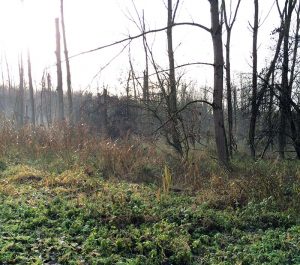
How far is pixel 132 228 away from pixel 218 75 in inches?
209

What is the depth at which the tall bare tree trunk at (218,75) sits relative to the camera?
30.6 feet

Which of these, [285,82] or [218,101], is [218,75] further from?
[285,82]

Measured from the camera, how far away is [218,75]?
377 inches

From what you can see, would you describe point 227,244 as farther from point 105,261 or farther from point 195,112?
point 195,112

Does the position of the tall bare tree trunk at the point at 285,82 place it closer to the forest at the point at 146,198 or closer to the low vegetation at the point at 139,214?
the forest at the point at 146,198

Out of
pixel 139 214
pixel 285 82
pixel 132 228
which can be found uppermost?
pixel 285 82

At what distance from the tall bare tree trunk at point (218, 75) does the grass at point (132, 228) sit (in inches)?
93.1

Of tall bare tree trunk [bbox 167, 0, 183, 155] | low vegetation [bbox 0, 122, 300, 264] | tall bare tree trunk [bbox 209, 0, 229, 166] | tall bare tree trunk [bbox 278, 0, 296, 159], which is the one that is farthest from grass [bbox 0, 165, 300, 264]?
tall bare tree trunk [bbox 278, 0, 296, 159]

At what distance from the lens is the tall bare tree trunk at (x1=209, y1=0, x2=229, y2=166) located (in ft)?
30.6

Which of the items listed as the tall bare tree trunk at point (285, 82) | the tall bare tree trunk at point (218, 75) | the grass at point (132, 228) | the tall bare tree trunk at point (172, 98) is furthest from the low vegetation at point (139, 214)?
the tall bare tree trunk at point (285, 82)

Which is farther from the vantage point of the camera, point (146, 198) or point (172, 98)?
point (172, 98)

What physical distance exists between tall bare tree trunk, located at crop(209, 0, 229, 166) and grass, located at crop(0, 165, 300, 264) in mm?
2365

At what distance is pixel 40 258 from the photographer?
4.55 m

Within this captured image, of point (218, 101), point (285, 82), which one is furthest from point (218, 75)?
point (285, 82)
